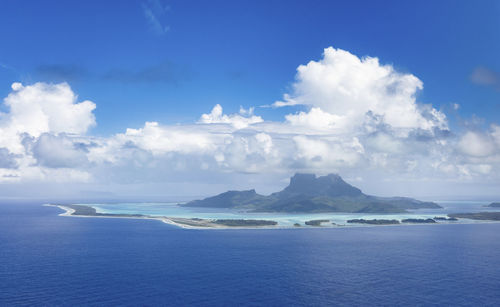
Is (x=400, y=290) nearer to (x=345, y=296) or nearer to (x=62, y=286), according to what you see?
(x=345, y=296)

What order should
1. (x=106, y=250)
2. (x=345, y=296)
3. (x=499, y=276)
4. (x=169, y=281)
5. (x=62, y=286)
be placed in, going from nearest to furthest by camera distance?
(x=345, y=296)
(x=62, y=286)
(x=169, y=281)
(x=499, y=276)
(x=106, y=250)

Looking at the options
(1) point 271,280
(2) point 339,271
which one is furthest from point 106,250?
(2) point 339,271

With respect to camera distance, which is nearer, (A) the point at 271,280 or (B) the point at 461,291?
(B) the point at 461,291

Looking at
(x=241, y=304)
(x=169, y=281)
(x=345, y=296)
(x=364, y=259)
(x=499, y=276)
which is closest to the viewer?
(x=241, y=304)

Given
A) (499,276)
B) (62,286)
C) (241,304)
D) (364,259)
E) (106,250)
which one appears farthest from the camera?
(106,250)

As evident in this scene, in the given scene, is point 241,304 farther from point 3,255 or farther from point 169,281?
point 3,255

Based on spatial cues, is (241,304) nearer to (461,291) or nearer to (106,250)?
(461,291)

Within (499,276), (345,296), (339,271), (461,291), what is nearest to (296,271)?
(339,271)

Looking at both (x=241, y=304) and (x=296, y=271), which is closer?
(x=241, y=304)

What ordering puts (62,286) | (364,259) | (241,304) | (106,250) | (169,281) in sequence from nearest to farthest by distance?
(241,304) < (62,286) < (169,281) < (364,259) < (106,250)

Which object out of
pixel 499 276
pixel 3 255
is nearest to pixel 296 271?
pixel 499 276
